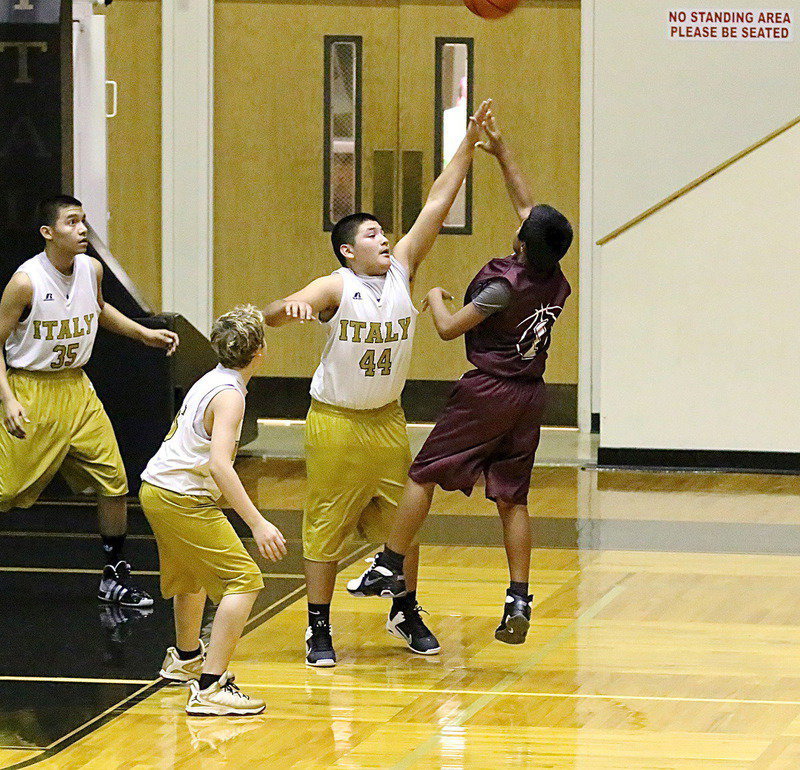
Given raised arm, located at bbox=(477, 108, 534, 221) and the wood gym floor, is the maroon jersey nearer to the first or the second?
raised arm, located at bbox=(477, 108, 534, 221)

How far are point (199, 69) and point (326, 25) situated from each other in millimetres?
881

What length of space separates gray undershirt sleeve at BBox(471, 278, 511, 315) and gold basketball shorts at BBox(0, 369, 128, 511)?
1.79 metres

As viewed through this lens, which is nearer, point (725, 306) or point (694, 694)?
point (694, 694)

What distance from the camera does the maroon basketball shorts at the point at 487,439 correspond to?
199 inches

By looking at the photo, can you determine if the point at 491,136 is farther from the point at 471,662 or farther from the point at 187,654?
the point at 187,654

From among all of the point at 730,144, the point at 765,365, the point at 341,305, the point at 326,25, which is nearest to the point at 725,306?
the point at 765,365

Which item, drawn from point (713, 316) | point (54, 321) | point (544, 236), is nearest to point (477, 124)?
point (544, 236)

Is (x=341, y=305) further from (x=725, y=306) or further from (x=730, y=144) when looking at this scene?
(x=730, y=144)

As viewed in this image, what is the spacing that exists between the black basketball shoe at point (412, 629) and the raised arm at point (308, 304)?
1029mm

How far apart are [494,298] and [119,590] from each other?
191cm

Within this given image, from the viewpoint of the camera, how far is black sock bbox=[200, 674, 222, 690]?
4410 mm

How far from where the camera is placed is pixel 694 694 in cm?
465

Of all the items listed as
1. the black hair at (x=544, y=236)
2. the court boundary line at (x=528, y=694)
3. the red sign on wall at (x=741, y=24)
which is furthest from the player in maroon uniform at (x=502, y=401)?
the red sign on wall at (x=741, y=24)

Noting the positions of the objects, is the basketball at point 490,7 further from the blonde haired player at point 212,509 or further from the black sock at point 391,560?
the black sock at point 391,560
